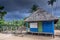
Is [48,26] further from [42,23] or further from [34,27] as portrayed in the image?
[34,27]

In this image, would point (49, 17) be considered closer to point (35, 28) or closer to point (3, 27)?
point (35, 28)

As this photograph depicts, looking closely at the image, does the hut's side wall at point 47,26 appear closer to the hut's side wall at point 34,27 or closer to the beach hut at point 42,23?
the beach hut at point 42,23

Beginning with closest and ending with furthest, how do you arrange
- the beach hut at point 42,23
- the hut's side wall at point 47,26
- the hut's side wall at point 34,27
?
the beach hut at point 42,23
the hut's side wall at point 47,26
the hut's side wall at point 34,27

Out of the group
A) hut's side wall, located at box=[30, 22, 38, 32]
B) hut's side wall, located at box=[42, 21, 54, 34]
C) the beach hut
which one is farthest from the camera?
hut's side wall, located at box=[30, 22, 38, 32]

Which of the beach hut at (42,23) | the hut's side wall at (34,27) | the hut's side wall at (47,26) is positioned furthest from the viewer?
the hut's side wall at (34,27)

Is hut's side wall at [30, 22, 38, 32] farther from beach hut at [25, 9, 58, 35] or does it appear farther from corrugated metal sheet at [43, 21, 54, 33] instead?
corrugated metal sheet at [43, 21, 54, 33]

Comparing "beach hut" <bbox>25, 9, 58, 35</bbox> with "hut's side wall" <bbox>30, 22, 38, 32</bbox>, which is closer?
"beach hut" <bbox>25, 9, 58, 35</bbox>

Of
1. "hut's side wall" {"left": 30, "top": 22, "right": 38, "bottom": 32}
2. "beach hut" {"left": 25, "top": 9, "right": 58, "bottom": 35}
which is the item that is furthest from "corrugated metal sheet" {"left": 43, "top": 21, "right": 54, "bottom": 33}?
"hut's side wall" {"left": 30, "top": 22, "right": 38, "bottom": 32}

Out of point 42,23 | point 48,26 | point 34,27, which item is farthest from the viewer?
point 34,27

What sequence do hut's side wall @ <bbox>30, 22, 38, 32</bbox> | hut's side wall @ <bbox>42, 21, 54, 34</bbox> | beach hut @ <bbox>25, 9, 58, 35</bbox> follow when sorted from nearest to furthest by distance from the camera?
beach hut @ <bbox>25, 9, 58, 35</bbox>
hut's side wall @ <bbox>42, 21, 54, 34</bbox>
hut's side wall @ <bbox>30, 22, 38, 32</bbox>

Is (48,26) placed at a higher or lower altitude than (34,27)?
higher

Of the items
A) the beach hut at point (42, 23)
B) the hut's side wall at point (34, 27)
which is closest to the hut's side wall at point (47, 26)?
the beach hut at point (42, 23)

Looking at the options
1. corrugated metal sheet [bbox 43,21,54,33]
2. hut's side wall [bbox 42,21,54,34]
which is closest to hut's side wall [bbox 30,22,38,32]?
hut's side wall [bbox 42,21,54,34]

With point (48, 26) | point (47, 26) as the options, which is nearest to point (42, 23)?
point (47, 26)
